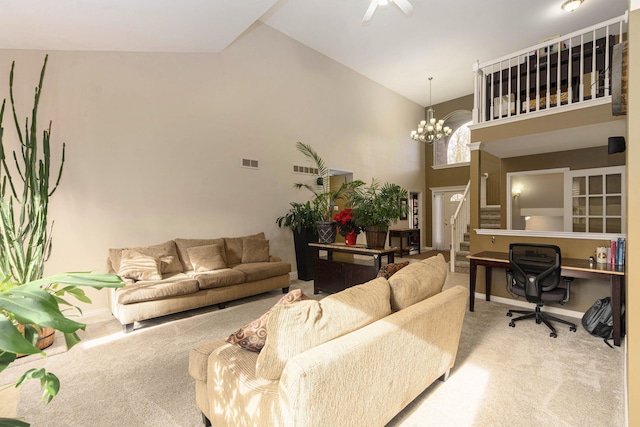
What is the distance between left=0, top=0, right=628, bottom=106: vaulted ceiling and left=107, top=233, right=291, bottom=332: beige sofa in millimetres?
2511

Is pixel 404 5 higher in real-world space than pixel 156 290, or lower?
higher

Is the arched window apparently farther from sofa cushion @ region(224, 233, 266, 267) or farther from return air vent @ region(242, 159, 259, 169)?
sofa cushion @ region(224, 233, 266, 267)

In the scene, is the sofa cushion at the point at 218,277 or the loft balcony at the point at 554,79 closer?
the loft balcony at the point at 554,79

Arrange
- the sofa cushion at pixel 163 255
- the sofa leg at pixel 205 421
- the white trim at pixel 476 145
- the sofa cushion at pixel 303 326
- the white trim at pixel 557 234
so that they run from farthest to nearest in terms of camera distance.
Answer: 1. the white trim at pixel 476 145
2. the sofa cushion at pixel 163 255
3. the white trim at pixel 557 234
4. the sofa leg at pixel 205 421
5. the sofa cushion at pixel 303 326

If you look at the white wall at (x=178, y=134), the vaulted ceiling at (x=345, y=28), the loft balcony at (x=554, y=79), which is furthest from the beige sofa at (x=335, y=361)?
the vaulted ceiling at (x=345, y=28)

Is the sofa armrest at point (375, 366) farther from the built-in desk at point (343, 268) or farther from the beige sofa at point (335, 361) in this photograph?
the built-in desk at point (343, 268)

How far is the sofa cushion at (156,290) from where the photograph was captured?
124 inches

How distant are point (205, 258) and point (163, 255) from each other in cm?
52

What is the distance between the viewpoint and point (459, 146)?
9039mm

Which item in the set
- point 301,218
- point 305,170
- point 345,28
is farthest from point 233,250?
point 345,28

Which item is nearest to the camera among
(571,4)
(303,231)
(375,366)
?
(375,366)

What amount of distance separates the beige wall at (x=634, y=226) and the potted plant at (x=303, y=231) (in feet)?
13.7

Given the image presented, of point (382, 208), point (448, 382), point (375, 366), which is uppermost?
point (382, 208)

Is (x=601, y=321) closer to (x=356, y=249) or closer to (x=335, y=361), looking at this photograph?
(x=356, y=249)
